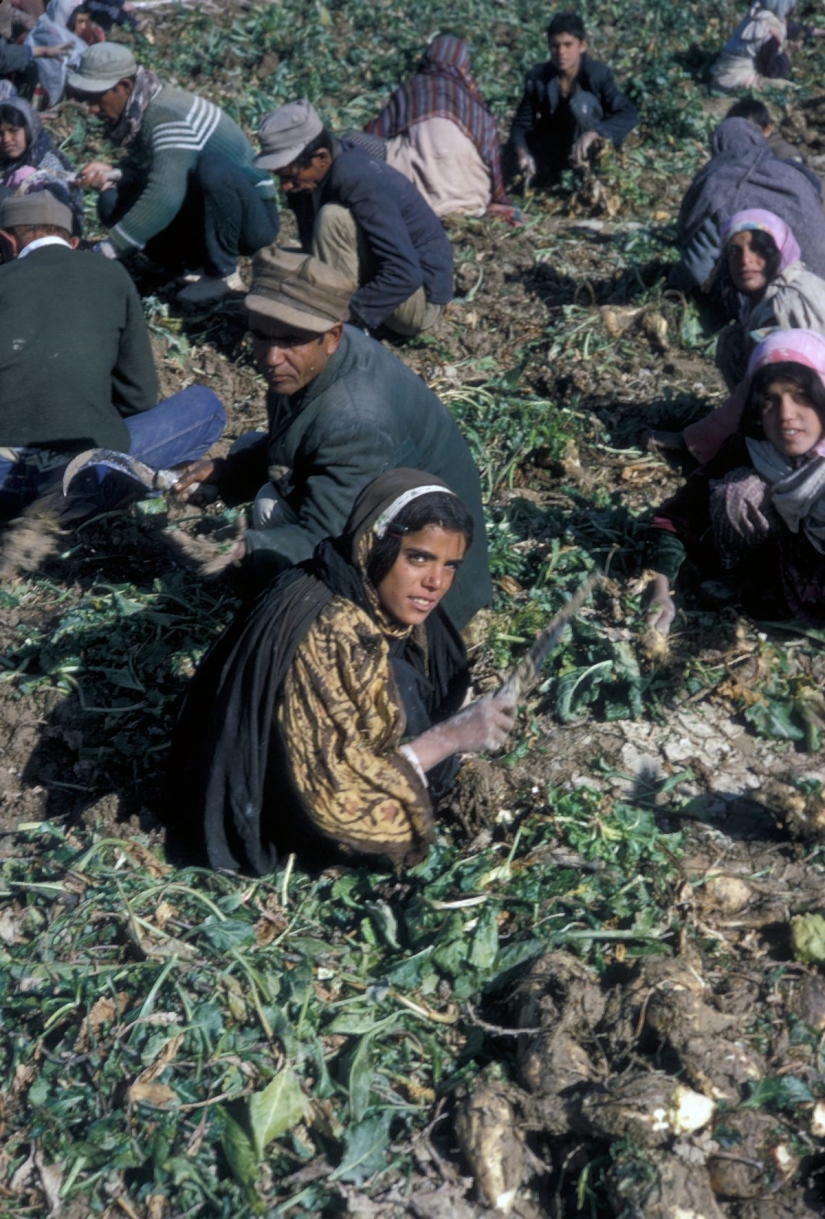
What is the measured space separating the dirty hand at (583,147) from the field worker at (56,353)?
367 centimetres

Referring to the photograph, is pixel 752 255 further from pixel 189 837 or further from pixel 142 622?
pixel 189 837

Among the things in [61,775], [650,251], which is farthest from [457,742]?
[650,251]

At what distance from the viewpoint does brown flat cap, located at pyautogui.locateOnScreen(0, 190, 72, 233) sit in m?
5.12

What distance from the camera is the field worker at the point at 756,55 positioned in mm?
8820

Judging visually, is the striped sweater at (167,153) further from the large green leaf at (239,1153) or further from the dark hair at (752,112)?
the large green leaf at (239,1153)

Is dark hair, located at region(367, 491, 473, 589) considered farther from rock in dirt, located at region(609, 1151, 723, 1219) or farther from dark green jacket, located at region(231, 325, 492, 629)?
rock in dirt, located at region(609, 1151, 723, 1219)

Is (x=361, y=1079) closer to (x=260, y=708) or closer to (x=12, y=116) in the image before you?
(x=260, y=708)

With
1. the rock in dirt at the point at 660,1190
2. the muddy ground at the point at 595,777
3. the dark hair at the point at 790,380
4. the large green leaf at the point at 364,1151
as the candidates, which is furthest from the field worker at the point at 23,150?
the rock in dirt at the point at 660,1190

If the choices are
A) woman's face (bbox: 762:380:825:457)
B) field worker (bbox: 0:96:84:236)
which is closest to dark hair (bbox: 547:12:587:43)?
field worker (bbox: 0:96:84:236)

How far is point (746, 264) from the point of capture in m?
5.12

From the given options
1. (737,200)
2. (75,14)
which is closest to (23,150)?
(75,14)

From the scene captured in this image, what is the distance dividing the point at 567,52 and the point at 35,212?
4.14 m

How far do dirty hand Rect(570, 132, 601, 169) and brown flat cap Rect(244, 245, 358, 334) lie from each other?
457cm

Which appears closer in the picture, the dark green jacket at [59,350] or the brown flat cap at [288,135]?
the dark green jacket at [59,350]
